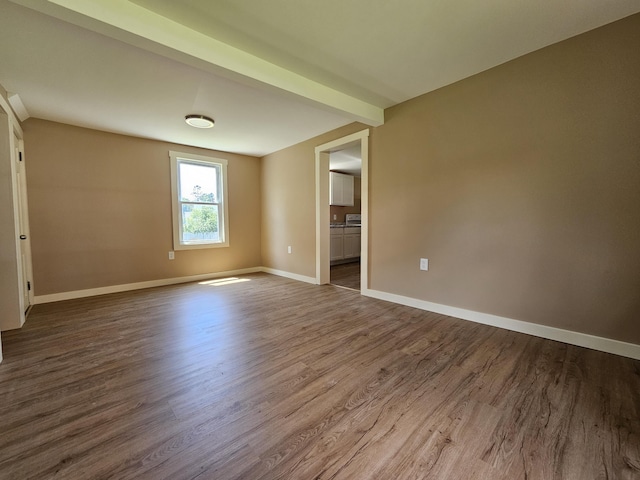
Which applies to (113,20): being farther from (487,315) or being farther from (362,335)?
(487,315)

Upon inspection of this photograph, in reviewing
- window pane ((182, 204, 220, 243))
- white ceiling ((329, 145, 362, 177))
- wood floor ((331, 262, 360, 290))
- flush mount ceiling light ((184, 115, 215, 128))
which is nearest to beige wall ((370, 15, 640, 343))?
wood floor ((331, 262, 360, 290))

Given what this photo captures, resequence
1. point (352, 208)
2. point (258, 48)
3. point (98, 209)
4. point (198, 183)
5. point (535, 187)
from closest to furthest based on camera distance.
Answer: point (258, 48), point (535, 187), point (98, 209), point (198, 183), point (352, 208)

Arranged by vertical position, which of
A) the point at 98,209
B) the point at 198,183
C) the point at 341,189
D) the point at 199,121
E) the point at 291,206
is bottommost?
the point at 98,209

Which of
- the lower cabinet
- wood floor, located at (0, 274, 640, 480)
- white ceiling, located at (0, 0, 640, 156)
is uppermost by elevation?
white ceiling, located at (0, 0, 640, 156)

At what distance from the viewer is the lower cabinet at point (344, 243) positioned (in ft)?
18.2

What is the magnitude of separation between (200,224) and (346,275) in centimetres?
272

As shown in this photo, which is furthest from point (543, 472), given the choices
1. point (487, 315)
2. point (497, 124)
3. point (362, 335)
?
point (497, 124)

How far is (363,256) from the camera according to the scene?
11.4 ft

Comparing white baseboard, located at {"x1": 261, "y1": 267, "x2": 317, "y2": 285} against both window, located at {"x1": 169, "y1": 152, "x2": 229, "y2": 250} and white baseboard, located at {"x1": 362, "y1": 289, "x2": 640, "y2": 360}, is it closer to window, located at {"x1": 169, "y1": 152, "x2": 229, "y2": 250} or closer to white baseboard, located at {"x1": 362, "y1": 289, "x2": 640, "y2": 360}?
window, located at {"x1": 169, "y1": 152, "x2": 229, "y2": 250}

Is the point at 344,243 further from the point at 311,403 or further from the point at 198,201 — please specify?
the point at 311,403

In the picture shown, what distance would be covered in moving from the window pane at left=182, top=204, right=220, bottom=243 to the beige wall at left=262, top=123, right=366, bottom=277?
0.92 m

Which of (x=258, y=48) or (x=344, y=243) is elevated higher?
(x=258, y=48)

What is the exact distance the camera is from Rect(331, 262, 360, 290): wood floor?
408 centimetres

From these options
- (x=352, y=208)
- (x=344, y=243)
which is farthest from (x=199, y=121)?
(x=352, y=208)
